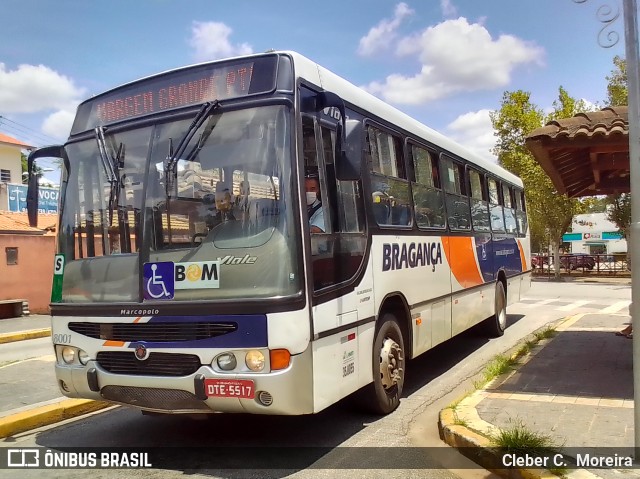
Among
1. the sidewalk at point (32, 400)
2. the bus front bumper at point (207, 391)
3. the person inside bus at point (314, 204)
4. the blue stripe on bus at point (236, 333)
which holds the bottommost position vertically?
the sidewalk at point (32, 400)

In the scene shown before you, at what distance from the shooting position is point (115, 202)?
16.9 feet

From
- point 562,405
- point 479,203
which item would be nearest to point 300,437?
point 562,405

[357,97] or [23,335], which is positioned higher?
[357,97]

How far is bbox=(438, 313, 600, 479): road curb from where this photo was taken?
4109 mm

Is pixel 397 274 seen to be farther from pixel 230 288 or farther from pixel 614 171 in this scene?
pixel 614 171

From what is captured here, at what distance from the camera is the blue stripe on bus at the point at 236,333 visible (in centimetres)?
438

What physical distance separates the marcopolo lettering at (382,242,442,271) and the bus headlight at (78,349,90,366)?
296cm

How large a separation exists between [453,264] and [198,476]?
16.8 ft

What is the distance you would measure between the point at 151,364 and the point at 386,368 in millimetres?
2468

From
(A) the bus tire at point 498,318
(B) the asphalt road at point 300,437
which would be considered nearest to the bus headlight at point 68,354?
(B) the asphalt road at point 300,437

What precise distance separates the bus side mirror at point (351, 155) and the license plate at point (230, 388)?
72.9 inches

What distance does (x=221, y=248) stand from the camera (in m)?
4.59

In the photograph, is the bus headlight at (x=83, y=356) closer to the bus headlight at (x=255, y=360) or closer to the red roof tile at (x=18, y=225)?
the bus headlight at (x=255, y=360)

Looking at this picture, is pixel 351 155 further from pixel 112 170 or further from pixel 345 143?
pixel 112 170
